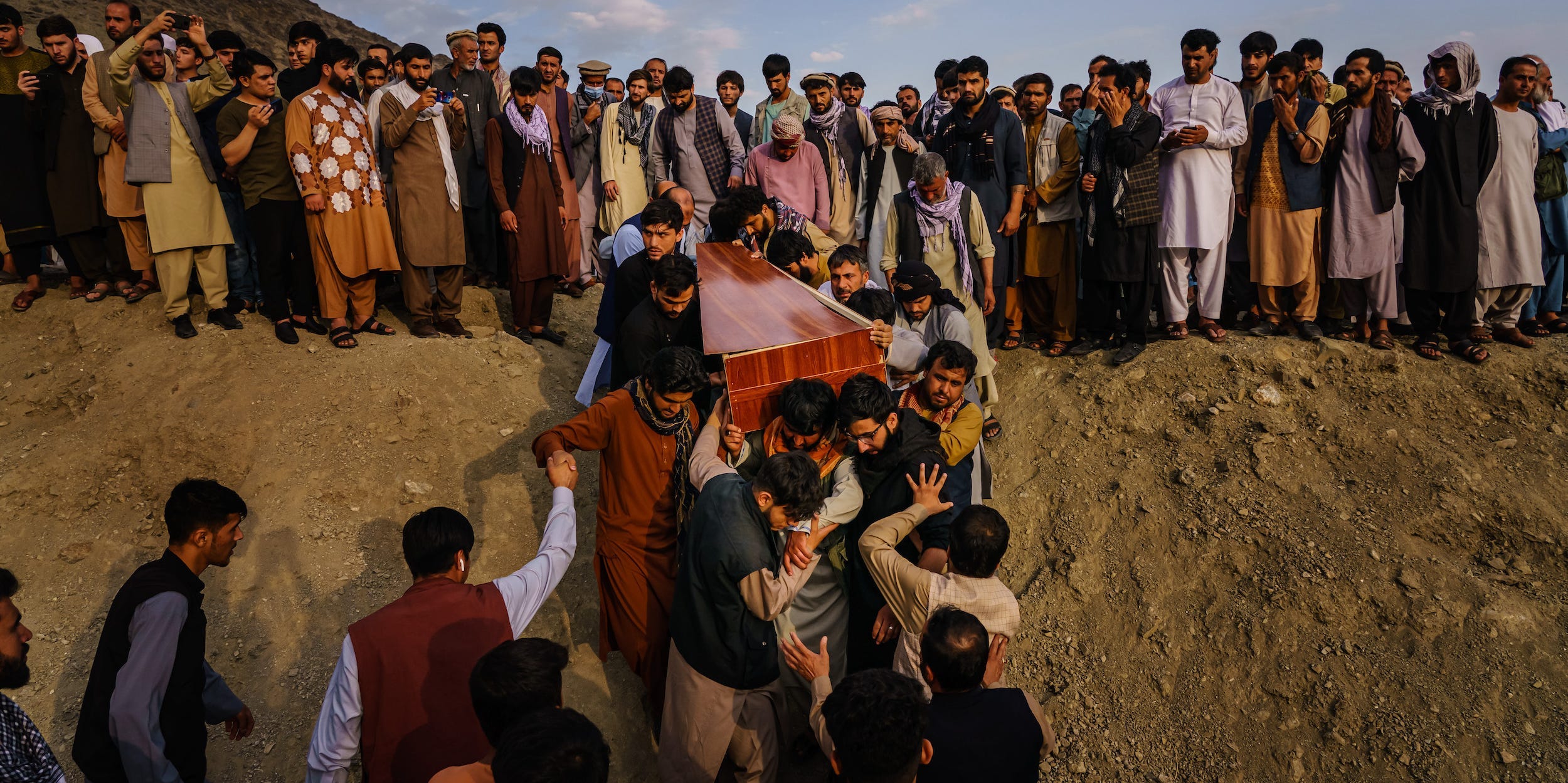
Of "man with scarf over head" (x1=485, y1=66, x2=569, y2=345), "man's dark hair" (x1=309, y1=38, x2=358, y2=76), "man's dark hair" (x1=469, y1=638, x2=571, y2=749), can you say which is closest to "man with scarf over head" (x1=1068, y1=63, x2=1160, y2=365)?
"man with scarf over head" (x1=485, y1=66, x2=569, y2=345)

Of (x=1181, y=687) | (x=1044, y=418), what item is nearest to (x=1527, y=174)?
(x=1044, y=418)

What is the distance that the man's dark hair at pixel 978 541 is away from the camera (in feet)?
8.33

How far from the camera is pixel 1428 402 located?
478 centimetres

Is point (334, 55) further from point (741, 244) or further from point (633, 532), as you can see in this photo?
point (633, 532)

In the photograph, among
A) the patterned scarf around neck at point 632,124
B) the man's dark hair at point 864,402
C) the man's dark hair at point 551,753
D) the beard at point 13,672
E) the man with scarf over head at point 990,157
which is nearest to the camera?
the man's dark hair at point 551,753

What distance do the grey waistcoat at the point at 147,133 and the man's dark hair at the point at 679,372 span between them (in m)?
3.71

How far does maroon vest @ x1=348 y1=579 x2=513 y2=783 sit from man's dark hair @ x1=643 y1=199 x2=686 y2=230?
224 cm

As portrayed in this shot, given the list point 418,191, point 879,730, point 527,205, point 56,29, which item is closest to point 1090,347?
point 527,205

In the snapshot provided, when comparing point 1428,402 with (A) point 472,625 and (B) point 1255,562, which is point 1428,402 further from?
(A) point 472,625

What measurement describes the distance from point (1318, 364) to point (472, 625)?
16.0ft

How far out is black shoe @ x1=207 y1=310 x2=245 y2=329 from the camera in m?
5.10

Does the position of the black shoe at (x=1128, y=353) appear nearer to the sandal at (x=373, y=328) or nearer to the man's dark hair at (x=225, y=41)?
the sandal at (x=373, y=328)

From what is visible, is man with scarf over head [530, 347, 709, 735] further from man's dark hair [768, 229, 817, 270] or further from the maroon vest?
man's dark hair [768, 229, 817, 270]

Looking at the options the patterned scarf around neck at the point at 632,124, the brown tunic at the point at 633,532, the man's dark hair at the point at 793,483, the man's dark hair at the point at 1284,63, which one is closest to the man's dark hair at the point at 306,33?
the patterned scarf around neck at the point at 632,124
